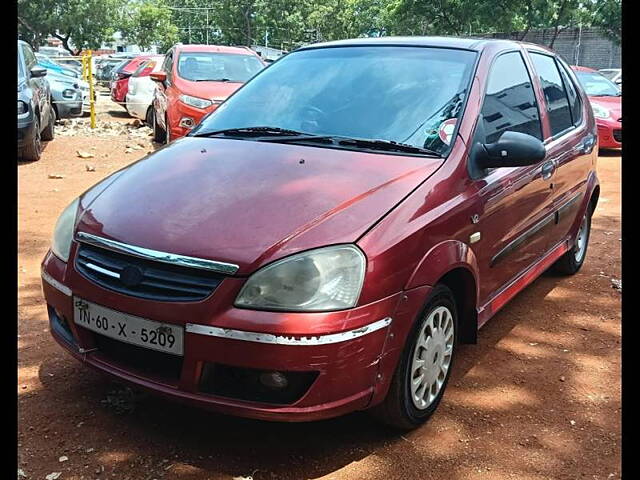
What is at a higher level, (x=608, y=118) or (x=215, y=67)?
(x=215, y=67)

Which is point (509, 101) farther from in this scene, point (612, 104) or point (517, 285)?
point (612, 104)

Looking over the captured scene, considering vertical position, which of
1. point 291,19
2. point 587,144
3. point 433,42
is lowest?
point 587,144

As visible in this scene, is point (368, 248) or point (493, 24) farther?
Result: point (493, 24)

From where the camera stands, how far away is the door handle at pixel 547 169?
3.86 m

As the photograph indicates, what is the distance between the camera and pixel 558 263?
5102mm

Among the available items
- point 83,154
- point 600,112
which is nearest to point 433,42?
point 83,154

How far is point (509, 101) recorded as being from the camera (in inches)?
146

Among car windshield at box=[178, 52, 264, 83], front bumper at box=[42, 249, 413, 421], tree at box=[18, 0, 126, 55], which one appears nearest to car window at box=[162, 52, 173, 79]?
car windshield at box=[178, 52, 264, 83]

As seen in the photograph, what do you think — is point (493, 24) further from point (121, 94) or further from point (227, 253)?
point (227, 253)

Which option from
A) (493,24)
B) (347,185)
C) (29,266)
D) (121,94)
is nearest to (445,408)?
(347,185)

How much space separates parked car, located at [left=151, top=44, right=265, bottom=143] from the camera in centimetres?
937

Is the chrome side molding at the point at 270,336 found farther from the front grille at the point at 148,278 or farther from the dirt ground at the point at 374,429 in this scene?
the dirt ground at the point at 374,429

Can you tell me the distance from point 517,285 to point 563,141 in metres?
1.11

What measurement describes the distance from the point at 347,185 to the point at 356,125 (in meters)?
0.64
